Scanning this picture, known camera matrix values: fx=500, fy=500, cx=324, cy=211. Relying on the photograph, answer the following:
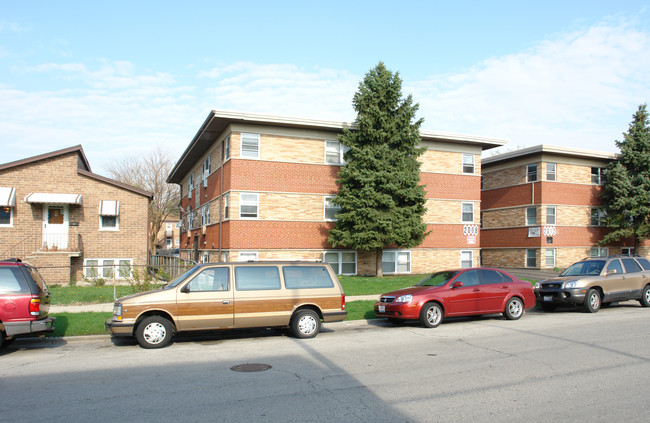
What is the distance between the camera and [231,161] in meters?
24.1

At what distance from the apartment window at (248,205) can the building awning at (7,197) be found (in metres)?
10.2

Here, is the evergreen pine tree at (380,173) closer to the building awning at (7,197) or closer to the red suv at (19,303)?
the building awning at (7,197)

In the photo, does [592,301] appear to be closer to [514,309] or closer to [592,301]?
[592,301]

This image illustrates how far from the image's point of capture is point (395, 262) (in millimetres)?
27578

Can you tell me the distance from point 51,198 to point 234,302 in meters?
16.6

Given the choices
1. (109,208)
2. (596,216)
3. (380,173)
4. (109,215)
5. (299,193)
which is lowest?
(109,215)

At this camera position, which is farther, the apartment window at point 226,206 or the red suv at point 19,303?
the apartment window at point 226,206

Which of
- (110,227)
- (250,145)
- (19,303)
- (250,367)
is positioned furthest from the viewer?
(110,227)

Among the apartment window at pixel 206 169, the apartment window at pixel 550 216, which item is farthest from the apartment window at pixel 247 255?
the apartment window at pixel 550 216

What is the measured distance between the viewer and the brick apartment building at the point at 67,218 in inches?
898

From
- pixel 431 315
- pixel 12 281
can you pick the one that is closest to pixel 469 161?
pixel 431 315

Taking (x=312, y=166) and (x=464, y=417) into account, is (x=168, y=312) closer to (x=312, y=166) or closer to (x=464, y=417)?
(x=464, y=417)

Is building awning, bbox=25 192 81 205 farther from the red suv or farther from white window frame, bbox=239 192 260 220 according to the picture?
the red suv

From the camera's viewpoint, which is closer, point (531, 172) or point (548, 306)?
point (548, 306)
